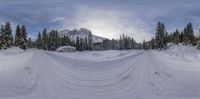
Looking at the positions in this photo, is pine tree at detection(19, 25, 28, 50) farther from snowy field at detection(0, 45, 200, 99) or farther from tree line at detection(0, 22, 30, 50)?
snowy field at detection(0, 45, 200, 99)

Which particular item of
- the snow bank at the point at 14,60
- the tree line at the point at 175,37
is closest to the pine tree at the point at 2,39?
the tree line at the point at 175,37

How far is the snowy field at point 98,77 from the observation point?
36.5ft

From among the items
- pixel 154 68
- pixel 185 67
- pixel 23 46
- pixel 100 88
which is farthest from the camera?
pixel 23 46

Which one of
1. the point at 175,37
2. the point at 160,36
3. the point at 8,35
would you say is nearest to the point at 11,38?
the point at 8,35

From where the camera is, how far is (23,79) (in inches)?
463

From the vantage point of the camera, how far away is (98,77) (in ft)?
40.8

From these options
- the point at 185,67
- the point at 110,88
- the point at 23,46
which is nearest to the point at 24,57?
the point at 110,88

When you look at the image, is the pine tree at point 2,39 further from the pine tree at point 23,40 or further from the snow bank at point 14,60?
the snow bank at point 14,60

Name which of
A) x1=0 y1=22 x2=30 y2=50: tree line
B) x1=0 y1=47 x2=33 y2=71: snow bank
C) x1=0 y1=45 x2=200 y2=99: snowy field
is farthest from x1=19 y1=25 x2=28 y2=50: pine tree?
x1=0 y1=45 x2=200 y2=99: snowy field

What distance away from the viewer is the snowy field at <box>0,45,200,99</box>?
11.1 m

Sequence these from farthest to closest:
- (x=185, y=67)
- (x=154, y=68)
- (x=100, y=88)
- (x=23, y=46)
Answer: (x=23, y=46)
(x=185, y=67)
(x=154, y=68)
(x=100, y=88)

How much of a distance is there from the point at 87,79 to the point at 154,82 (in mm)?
2318

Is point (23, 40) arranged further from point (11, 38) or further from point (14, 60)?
point (14, 60)

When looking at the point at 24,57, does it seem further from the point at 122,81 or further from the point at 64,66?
the point at 122,81
